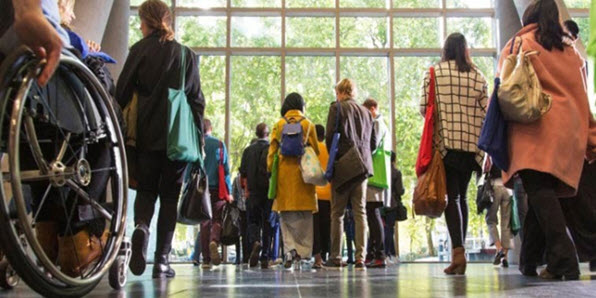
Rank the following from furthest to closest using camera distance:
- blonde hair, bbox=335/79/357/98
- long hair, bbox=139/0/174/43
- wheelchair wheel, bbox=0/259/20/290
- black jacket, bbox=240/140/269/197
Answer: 1. black jacket, bbox=240/140/269/197
2. blonde hair, bbox=335/79/357/98
3. long hair, bbox=139/0/174/43
4. wheelchair wheel, bbox=0/259/20/290

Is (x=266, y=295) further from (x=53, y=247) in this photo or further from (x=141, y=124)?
(x=141, y=124)

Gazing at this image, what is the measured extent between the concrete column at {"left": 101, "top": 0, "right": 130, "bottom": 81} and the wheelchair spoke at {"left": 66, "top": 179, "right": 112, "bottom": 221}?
893cm

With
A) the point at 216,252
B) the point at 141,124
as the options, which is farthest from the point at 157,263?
the point at 216,252

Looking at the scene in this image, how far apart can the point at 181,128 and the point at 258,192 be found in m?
3.77

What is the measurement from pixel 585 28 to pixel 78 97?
12.4 meters

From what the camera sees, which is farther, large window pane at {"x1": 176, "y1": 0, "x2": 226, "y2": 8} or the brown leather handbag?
large window pane at {"x1": 176, "y1": 0, "x2": 226, "y2": 8}

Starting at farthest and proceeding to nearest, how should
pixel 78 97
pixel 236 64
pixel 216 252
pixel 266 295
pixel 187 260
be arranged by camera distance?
pixel 236 64
pixel 187 260
pixel 216 252
pixel 266 295
pixel 78 97

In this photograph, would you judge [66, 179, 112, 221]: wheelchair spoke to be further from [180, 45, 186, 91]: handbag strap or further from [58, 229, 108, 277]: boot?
[180, 45, 186, 91]: handbag strap

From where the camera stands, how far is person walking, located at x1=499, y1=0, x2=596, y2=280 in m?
3.72

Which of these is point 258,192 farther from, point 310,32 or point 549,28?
point 310,32

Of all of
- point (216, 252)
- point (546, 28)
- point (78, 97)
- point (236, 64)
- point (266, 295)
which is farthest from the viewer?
point (236, 64)

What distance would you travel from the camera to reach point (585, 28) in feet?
42.6

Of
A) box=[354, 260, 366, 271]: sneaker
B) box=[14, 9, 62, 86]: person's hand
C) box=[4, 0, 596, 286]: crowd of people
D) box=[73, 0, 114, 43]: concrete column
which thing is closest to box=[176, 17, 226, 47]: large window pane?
box=[73, 0, 114, 43]: concrete column

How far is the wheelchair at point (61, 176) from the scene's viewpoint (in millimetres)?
1786
